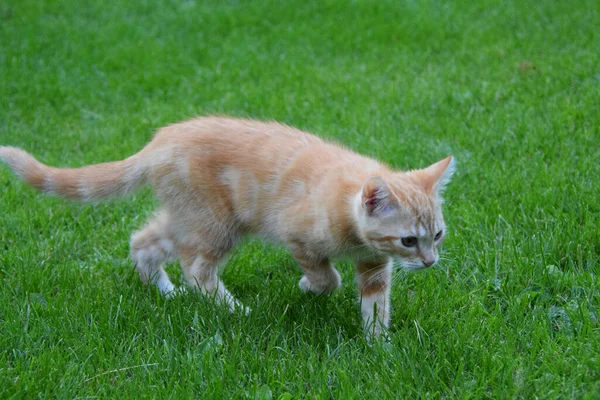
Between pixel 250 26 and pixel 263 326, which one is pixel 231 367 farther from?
pixel 250 26

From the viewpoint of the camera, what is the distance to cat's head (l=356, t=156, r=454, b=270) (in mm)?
3471

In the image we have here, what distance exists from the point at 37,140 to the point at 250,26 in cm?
402

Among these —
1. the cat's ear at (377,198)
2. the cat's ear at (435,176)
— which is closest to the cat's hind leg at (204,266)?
the cat's ear at (377,198)

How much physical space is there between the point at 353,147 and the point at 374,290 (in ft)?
7.58

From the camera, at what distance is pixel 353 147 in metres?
5.92

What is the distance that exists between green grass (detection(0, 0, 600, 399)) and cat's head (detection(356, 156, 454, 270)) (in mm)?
332

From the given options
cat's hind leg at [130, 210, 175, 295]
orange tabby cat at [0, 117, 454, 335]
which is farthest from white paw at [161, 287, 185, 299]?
cat's hind leg at [130, 210, 175, 295]

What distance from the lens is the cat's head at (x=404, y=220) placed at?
11.4 feet

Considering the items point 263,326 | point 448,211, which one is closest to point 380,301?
point 263,326

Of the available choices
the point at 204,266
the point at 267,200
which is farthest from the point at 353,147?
the point at 204,266

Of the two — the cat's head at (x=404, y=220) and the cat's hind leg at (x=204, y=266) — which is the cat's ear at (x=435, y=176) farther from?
the cat's hind leg at (x=204, y=266)

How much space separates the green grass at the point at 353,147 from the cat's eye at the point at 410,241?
38 cm

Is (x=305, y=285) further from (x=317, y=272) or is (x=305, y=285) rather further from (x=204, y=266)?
(x=204, y=266)

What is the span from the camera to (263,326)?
3.66 metres
